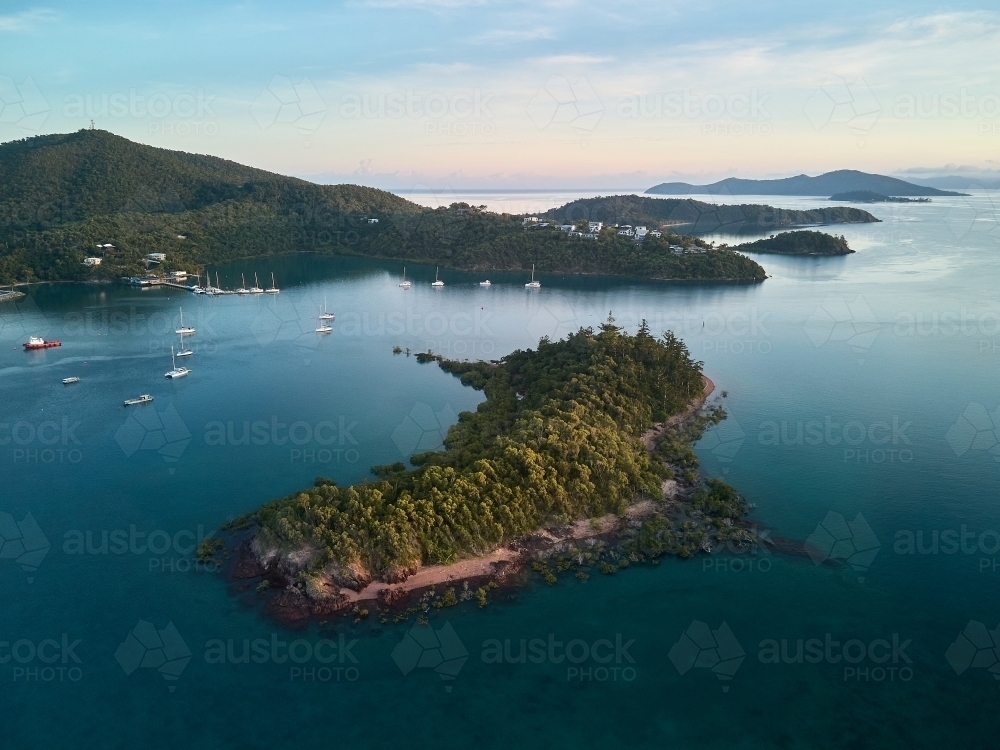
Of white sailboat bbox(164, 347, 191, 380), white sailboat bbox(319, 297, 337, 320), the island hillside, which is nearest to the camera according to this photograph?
white sailboat bbox(164, 347, 191, 380)

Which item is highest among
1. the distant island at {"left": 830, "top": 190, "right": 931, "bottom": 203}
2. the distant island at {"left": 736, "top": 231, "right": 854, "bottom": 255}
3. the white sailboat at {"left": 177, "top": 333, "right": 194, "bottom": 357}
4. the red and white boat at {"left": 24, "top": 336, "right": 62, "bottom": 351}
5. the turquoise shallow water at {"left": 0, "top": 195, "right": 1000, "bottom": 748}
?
the distant island at {"left": 830, "top": 190, "right": 931, "bottom": 203}

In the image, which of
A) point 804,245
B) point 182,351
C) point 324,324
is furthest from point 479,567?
point 804,245

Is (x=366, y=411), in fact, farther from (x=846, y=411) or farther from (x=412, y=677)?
(x=846, y=411)

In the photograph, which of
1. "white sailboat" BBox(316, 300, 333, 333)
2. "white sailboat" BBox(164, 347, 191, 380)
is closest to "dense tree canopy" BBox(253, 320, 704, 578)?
"white sailboat" BBox(164, 347, 191, 380)

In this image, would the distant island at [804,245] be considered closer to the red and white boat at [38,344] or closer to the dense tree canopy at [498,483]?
the dense tree canopy at [498,483]

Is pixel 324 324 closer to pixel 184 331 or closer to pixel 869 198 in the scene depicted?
pixel 184 331

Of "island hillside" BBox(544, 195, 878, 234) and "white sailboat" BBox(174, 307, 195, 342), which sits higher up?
"island hillside" BBox(544, 195, 878, 234)

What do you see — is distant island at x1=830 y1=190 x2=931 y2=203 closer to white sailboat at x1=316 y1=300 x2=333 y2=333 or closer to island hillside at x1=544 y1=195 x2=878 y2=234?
island hillside at x1=544 y1=195 x2=878 y2=234
